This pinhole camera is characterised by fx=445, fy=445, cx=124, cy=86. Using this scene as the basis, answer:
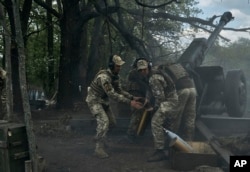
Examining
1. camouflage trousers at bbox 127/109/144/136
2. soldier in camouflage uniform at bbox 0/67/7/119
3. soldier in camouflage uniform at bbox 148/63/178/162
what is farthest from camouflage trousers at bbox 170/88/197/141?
soldier in camouflage uniform at bbox 0/67/7/119

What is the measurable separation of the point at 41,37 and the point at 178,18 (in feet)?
39.2

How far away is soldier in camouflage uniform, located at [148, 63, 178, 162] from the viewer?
7.72 meters

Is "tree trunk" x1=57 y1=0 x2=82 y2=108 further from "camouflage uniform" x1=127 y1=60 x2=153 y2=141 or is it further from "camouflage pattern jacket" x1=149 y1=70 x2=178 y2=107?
"camouflage pattern jacket" x1=149 y1=70 x2=178 y2=107

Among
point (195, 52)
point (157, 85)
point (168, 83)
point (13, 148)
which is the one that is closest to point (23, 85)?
point (13, 148)

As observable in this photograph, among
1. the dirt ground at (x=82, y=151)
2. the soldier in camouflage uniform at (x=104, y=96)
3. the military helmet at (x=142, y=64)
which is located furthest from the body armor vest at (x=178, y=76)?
the dirt ground at (x=82, y=151)

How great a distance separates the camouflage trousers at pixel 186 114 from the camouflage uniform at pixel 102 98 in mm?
1162

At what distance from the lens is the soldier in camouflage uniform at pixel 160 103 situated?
25.3ft

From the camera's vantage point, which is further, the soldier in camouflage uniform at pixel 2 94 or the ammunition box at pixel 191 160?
the soldier in camouflage uniform at pixel 2 94

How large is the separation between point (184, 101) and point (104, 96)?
62.5 inches

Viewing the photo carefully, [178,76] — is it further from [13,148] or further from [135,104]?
[13,148]

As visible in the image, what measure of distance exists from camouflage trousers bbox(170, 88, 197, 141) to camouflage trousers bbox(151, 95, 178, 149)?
25.2 inches

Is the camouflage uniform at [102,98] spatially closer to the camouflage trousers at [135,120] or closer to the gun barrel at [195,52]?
the camouflage trousers at [135,120]

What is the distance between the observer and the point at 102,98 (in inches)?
321

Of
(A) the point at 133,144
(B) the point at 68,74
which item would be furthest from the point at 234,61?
(A) the point at 133,144
